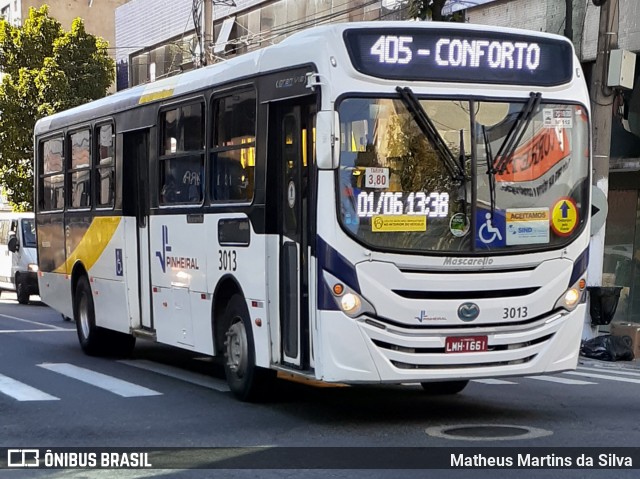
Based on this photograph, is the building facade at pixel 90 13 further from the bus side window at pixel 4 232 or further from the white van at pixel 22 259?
the white van at pixel 22 259

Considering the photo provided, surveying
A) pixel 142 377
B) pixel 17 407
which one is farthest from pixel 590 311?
pixel 17 407

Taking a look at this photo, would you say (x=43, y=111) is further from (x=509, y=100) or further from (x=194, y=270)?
(x=509, y=100)

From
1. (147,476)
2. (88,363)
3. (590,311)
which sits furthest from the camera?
(590,311)

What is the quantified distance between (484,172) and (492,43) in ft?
3.72

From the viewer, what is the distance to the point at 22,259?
28156 millimetres

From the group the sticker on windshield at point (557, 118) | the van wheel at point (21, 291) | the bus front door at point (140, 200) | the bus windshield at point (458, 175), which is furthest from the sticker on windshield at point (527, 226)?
the van wheel at point (21, 291)

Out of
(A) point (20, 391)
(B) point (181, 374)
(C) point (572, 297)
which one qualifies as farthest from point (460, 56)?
(A) point (20, 391)

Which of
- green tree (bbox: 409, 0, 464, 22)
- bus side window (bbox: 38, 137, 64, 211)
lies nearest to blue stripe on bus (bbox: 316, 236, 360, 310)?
bus side window (bbox: 38, 137, 64, 211)

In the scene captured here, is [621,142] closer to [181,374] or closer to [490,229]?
[181,374]

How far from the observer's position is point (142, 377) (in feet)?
41.9

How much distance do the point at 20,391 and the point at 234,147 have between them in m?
3.50

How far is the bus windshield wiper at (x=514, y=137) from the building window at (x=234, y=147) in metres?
2.32

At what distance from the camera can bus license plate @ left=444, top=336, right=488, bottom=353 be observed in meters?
8.93

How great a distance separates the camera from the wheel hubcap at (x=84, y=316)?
15211mm
